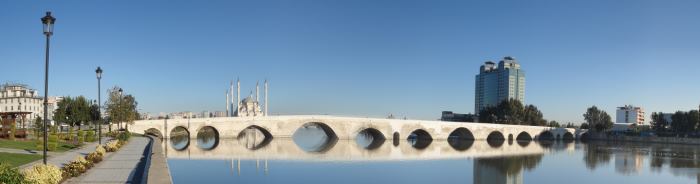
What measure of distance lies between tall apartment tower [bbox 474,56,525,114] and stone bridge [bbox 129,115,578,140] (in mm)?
59136

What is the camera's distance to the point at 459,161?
1229 inches

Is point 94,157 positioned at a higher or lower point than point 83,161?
lower

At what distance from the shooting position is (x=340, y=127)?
53.9 meters

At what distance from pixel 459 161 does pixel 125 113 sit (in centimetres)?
2412

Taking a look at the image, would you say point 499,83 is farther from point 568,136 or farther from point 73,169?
point 73,169

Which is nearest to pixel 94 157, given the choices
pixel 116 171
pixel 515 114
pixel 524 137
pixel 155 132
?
pixel 116 171

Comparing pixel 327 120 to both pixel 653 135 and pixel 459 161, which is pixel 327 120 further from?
pixel 653 135

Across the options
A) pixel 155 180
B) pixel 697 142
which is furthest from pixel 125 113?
pixel 697 142

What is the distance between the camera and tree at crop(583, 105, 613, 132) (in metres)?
82.7

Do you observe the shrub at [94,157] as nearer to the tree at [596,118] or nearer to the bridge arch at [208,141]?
the bridge arch at [208,141]

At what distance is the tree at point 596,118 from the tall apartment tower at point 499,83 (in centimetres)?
3755

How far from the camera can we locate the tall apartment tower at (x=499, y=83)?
5123 inches

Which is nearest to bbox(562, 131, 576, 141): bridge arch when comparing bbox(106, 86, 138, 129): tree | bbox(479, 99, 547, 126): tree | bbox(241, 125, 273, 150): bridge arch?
bbox(479, 99, 547, 126): tree

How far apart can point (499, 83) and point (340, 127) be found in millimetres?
87082
